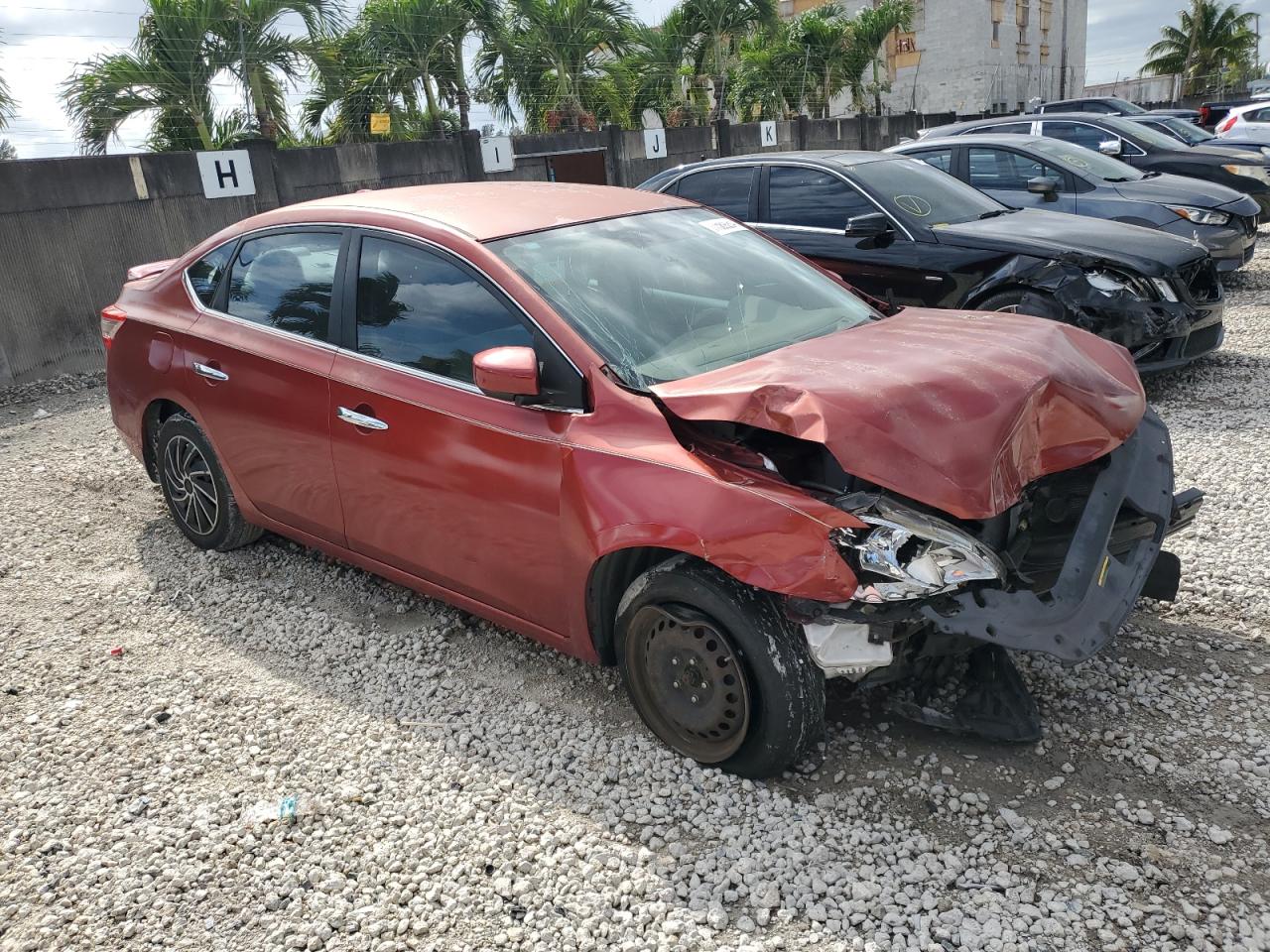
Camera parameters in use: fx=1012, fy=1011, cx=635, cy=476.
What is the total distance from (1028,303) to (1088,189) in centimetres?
331

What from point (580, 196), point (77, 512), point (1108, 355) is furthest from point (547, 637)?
point (77, 512)

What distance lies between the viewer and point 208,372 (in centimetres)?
457

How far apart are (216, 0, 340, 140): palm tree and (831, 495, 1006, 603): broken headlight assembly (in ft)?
43.3

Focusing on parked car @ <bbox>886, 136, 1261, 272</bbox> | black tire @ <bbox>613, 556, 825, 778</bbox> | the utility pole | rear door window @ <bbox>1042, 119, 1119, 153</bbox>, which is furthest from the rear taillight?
the utility pole

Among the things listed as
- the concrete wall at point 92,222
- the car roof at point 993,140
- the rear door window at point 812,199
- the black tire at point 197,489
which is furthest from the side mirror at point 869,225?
the concrete wall at point 92,222

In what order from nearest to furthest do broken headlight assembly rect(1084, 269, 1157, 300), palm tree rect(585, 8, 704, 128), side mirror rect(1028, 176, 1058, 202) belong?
broken headlight assembly rect(1084, 269, 1157, 300) < side mirror rect(1028, 176, 1058, 202) < palm tree rect(585, 8, 704, 128)

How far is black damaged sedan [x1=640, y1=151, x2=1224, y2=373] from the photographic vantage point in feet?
21.2

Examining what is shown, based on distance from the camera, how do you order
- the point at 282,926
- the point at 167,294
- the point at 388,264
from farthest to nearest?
1. the point at 167,294
2. the point at 388,264
3. the point at 282,926

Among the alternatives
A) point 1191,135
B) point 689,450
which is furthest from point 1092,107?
point 689,450

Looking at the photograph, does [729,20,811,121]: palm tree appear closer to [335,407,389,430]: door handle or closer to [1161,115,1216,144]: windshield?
[1161,115,1216,144]: windshield

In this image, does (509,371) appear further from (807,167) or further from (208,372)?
(807,167)

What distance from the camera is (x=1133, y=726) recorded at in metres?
3.36

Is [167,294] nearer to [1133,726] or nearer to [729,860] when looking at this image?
[729,860]

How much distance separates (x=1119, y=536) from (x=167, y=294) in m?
4.32
